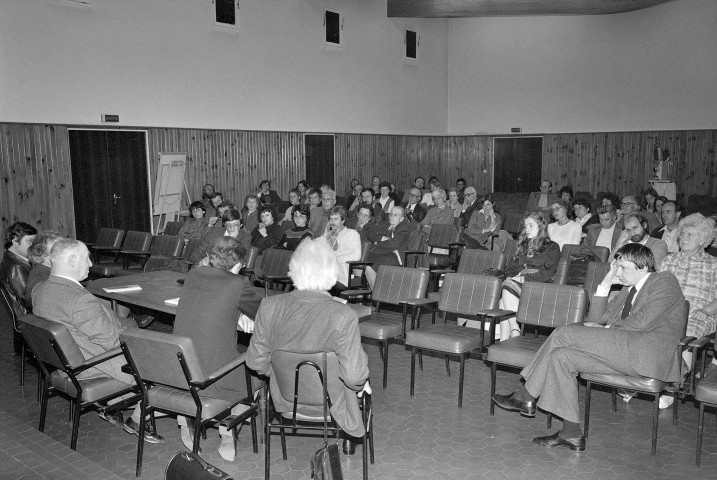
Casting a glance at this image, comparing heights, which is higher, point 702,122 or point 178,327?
point 702,122

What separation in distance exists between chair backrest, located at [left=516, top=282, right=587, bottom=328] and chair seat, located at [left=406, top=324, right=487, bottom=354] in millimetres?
385

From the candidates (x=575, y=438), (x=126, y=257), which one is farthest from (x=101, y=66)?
(x=575, y=438)

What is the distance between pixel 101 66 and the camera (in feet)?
36.0

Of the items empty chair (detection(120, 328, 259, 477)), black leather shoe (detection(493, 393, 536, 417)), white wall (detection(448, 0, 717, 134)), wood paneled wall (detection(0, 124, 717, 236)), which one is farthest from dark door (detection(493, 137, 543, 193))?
empty chair (detection(120, 328, 259, 477))

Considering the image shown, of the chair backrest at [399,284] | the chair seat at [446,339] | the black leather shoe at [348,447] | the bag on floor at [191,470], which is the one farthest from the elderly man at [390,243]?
the bag on floor at [191,470]

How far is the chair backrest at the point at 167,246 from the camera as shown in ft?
24.3

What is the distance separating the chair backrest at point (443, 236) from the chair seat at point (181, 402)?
5290 millimetres

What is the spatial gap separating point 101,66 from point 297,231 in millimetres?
5707

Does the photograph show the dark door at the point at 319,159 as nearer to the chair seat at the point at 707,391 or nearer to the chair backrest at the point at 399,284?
the chair backrest at the point at 399,284

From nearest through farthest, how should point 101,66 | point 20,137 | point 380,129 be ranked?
point 20,137 < point 101,66 < point 380,129

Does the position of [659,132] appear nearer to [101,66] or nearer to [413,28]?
[413,28]

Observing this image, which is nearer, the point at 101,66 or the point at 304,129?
the point at 101,66

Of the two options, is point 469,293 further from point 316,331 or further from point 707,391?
point 316,331

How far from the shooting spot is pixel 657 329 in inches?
152
